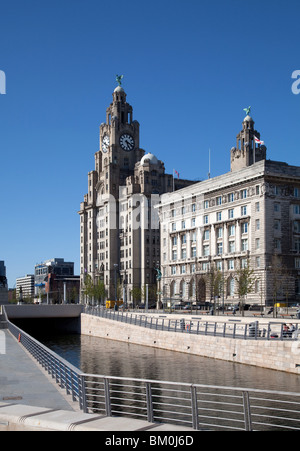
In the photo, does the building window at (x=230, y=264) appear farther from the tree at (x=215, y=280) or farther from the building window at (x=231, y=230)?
the building window at (x=231, y=230)

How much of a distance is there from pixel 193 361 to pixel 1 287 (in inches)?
2025

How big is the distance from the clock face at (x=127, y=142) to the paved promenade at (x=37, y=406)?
Result: 12447 cm

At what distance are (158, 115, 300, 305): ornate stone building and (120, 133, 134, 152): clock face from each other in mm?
48265

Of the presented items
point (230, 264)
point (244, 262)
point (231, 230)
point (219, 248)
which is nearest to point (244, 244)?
point (244, 262)

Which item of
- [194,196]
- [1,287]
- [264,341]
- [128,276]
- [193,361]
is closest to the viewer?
[264,341]

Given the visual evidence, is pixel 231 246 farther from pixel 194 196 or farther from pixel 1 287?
pixel 1 287

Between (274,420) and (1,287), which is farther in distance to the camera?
(1,287)

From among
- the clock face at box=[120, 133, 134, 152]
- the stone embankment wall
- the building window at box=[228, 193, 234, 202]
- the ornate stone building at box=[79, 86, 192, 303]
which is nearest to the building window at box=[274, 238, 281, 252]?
the building window at box=[228, 193, 234, 202]

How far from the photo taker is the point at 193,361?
45219 millimetres

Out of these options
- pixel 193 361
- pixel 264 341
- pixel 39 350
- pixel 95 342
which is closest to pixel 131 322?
pixel 95 342

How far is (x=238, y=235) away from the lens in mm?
91938

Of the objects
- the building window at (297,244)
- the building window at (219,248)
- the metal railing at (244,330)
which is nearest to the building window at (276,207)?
the building window at (297,244)

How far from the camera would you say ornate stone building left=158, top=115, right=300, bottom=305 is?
282 ft

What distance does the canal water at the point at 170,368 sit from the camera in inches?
1340
